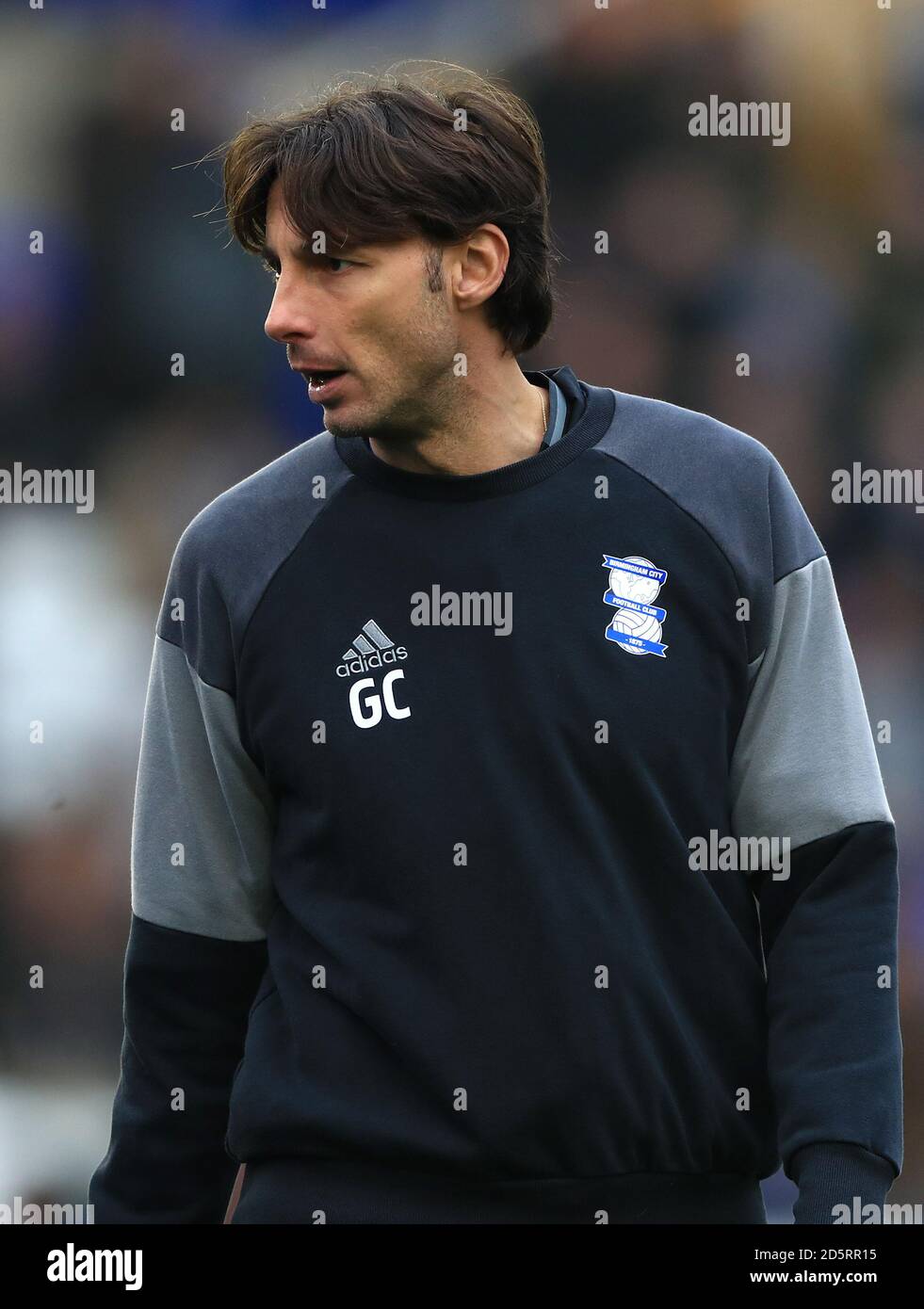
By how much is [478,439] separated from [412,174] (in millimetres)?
317

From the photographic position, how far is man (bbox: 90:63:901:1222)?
6.18 feet

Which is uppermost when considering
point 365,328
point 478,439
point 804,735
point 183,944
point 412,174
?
point 412,174

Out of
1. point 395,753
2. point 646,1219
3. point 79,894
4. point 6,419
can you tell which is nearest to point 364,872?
point 395,753

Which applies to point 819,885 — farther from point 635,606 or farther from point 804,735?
point 635,606

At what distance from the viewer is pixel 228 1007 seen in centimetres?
218

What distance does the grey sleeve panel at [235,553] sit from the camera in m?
2.06

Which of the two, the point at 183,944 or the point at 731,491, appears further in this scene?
the point at 183,944

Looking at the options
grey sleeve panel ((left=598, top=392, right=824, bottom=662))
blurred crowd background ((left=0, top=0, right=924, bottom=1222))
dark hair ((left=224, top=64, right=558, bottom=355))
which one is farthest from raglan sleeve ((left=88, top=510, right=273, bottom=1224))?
blurred crowd background ((left=0, top=0, right=924, bottom=1222))

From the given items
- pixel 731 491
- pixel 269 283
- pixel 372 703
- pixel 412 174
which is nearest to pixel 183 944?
pixel 372 703

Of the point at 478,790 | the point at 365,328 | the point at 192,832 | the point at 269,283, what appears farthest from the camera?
the point at 269,283

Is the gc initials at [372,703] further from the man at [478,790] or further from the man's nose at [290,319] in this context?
the man's nose at [290,319]

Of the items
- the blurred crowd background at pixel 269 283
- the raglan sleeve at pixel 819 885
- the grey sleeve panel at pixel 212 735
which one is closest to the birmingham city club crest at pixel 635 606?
the raglan sleeve at pixel 819 885

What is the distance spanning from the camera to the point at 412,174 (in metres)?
2.04
